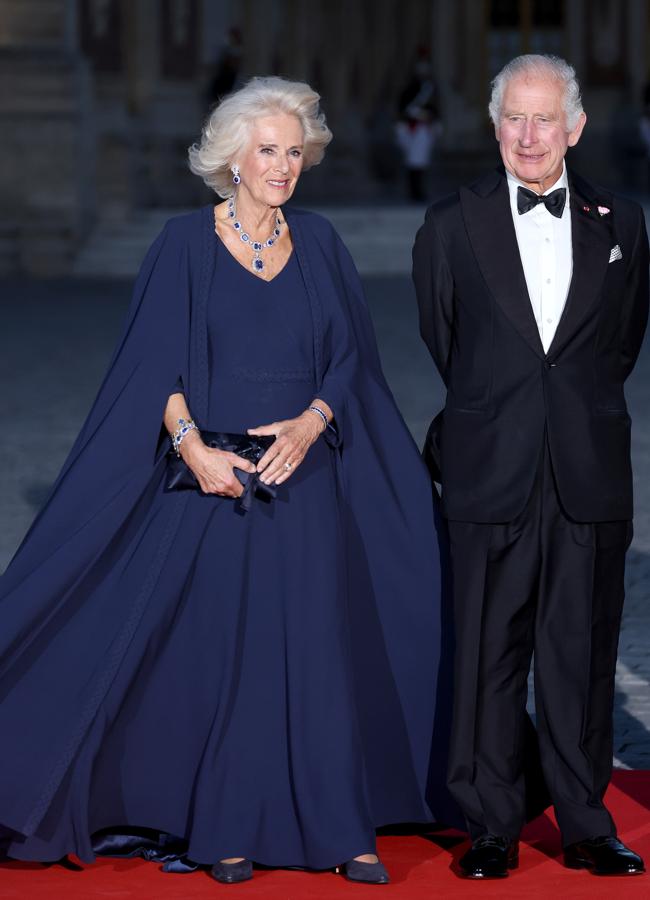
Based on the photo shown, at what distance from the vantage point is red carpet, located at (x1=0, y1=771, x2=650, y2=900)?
4754mm

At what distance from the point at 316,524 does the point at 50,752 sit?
78 centimetres

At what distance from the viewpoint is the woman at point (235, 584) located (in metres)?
4.90

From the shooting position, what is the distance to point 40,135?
20062 millimetres

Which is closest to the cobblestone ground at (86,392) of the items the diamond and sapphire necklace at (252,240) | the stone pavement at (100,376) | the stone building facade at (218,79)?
the stone pavement at (100,376)

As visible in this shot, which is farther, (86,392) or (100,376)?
(100,376)

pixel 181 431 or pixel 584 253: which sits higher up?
pixel 584 253

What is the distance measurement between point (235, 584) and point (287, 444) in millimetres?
336

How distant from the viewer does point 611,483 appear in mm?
4766

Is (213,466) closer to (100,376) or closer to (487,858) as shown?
(487,858)

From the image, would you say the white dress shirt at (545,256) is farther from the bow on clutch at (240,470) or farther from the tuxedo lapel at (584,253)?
the bow on clutch at (240,470)

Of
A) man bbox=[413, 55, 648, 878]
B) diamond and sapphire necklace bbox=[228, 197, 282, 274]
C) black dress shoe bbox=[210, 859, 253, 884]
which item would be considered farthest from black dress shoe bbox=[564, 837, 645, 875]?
diamond and sapphire necklace bbox=[228, 197, 282, 274]

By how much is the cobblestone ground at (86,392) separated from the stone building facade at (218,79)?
132cm

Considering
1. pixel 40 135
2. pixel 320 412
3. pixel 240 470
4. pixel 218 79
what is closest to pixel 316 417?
pixel 320 412

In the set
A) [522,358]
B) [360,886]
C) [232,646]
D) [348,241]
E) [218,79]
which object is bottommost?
[348,241]
